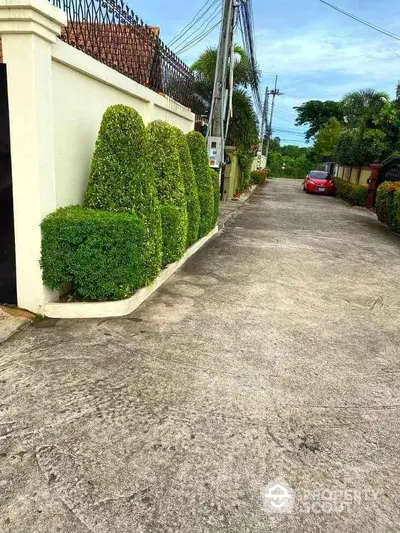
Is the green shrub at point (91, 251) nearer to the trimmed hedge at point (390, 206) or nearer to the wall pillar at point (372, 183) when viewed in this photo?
the trimmed hedge at point (390, 206)

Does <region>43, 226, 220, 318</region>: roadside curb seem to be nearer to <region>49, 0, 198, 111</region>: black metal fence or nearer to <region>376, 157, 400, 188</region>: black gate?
<region>49, 0, 198, 111</region>: black metal fence

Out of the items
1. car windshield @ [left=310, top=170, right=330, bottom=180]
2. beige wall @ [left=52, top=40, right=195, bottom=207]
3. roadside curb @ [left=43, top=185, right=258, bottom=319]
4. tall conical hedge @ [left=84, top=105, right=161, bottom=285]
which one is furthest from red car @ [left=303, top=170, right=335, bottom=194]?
roadside curb @ [left=43, top=185, right=258, bottom=319]

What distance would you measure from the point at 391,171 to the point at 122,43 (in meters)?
13.7

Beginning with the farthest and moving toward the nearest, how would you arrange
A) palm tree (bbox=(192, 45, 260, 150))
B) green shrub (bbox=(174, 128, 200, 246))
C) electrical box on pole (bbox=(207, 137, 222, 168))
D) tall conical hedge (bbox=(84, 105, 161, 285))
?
palm tree (bbox=(192, 45, 260, 150)), electrical box on pole (bbox=(207, 137, 222, 168)), green shrub (bbox=(174, 128, 200, 246)), tall conical hedge (bbox=(84, 105, 161, 285))

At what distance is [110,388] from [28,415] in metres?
0.56

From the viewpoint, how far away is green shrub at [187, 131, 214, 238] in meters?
7.87

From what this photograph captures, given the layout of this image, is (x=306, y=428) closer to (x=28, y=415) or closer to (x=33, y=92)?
(x=28, y=415)

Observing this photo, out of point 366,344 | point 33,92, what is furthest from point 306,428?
point 33,92

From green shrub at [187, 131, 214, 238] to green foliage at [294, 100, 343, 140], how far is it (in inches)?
2269

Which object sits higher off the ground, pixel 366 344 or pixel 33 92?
pixel 33 92

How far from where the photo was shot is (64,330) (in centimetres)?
392

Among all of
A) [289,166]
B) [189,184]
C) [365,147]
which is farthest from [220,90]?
[289,166]

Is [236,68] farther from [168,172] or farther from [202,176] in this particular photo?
[168,172]

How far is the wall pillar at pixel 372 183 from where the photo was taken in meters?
17.6
